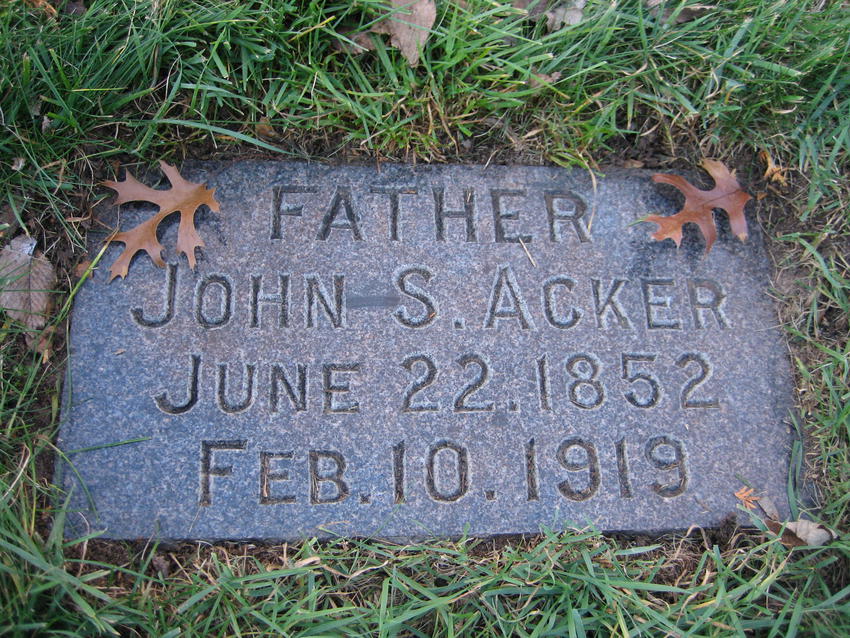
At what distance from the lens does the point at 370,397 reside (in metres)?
1.80

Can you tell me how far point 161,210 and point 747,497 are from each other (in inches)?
78.1

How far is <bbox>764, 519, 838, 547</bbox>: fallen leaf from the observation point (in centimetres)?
179

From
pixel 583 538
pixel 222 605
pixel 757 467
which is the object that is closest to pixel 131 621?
pixel 222 605

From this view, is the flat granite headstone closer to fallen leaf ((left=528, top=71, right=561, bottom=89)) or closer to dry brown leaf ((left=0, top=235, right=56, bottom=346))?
dry brown leaf ((left=0, top=235, right=56, bottom=346))

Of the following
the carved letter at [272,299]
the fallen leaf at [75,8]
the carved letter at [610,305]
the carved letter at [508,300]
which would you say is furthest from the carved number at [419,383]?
the fallen leaf at [75,8]

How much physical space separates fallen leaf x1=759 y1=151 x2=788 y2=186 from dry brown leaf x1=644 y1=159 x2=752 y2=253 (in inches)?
4.7

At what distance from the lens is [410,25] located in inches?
75.2

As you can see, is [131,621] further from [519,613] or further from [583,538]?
[583,538]

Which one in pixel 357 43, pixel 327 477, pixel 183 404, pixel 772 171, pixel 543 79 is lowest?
pixel 327 477

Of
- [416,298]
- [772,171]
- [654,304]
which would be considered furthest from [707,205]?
[416,298]

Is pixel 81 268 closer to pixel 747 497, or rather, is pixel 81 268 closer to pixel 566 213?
pixel 566 213

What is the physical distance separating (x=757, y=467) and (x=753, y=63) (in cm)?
132

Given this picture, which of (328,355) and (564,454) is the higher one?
(328,355)

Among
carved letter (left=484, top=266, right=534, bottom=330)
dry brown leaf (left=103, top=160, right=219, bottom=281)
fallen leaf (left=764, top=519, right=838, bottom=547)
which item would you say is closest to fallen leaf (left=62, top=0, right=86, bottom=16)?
dry brown leaf (left=103, top=160, right=219, bottom=281)
